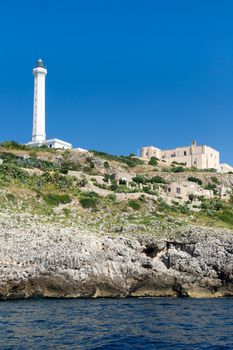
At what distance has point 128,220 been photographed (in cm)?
4884

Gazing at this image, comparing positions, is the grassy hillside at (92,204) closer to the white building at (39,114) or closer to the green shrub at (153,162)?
the white building at (39,114)

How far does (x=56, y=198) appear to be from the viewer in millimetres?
53000

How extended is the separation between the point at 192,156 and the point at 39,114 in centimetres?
3522

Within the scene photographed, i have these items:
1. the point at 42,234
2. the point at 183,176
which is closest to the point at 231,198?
the point at 183,176

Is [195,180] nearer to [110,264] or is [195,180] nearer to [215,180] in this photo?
[215,180]

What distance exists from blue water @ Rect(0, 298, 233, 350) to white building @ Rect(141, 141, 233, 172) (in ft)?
258

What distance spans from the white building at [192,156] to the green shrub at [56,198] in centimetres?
6004

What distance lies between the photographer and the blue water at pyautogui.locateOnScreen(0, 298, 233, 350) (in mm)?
18719

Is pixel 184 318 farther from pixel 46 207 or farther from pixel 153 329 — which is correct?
pixel 46 207

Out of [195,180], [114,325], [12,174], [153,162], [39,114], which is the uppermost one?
[39,114]

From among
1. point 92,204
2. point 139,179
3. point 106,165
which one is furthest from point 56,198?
point 106,165

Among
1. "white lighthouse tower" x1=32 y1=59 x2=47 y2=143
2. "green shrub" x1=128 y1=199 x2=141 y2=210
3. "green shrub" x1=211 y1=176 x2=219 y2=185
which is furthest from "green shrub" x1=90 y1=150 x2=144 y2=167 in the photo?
"green shrub" x1=128 y1=199 x2=141 y2=210

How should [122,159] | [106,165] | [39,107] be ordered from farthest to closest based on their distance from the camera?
[39,107] → [122,159] → [106,165]

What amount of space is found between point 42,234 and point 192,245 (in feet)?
41.8
